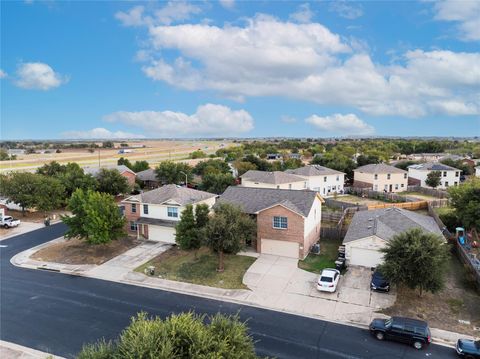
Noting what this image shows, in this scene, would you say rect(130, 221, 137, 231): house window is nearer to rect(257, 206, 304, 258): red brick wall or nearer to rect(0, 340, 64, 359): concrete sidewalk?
rect(257, 206, 304, 258): red brick wall

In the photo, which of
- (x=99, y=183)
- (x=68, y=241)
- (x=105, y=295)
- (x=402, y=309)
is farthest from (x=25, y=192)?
(x=402, y=309)

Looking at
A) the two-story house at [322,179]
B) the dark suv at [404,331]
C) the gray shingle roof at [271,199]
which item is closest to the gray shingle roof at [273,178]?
the two-story house at [322,179]

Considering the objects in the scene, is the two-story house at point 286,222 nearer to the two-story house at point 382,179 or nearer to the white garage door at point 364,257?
the white garage door at point 364,257

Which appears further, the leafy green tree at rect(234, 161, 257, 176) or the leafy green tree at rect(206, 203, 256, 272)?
the leafy green tree at rect(234, 161, 257, 176)

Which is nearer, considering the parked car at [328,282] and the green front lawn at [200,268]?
the parked car at [328,282]

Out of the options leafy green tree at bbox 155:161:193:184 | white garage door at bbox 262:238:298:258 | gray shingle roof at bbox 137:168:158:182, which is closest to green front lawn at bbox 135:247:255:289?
white garage door at bbox 262:238:298:258

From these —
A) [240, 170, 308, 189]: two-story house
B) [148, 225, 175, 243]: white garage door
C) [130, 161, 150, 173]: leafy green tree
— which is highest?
[130, 161, 150, 173]: leafy green tree
